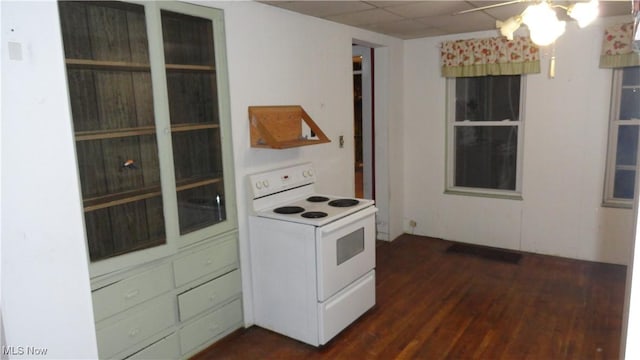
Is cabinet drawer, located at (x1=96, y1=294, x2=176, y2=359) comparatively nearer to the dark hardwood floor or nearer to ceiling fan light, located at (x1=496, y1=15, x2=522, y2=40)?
the dark hardwood floor

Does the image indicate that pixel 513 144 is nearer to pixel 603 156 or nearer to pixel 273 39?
pixel 603 156

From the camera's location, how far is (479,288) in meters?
3.66

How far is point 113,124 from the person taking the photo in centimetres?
229

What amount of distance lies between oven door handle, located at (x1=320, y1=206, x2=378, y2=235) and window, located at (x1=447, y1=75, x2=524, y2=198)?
6.86 feet

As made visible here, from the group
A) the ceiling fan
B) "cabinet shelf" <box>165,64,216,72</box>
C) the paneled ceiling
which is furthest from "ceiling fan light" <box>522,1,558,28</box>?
"cabinet shelf" <box>165,64,216,72</box>

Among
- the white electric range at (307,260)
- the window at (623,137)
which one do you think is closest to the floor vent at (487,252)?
the window at (623,137)

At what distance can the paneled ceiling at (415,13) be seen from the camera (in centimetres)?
315

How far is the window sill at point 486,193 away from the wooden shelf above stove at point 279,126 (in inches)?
83.1

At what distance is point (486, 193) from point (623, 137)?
1.31 meters

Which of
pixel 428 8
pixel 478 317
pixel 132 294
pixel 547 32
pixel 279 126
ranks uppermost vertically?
pixel 428 8

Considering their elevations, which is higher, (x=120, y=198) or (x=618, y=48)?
(x=618, y=48)

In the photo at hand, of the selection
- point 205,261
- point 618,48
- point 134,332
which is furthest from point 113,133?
point 618,48

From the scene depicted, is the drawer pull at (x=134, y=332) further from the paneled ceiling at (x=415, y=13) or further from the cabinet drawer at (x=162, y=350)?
the paneled ceiling at (x=415, y=13)

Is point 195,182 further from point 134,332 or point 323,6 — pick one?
point 323,6
